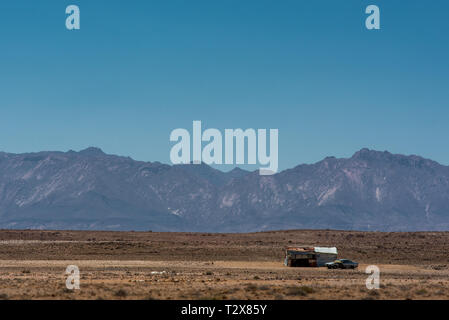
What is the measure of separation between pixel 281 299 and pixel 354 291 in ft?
23.5

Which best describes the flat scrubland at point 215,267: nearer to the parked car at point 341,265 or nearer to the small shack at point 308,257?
the small shack at point 308,257

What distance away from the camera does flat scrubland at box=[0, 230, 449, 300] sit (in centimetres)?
4231

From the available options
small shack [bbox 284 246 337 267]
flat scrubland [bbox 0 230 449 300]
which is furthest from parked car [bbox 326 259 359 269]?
flat scrubland [bbox 0 230 449 300]

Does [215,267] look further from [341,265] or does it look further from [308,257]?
[341,265]

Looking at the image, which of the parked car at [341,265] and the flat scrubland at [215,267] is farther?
the parked car at [341,265]

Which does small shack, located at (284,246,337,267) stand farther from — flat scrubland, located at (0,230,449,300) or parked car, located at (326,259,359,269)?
parked car, located at (326,259,359,269)

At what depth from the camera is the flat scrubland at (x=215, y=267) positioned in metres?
42.3

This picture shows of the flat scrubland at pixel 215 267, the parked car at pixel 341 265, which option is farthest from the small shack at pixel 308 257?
the parked car at pixel 341 265

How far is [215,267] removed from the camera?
75.0 metres

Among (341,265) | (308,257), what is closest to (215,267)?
(308,257)

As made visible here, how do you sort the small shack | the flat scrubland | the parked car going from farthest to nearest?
the small shack
the parked car
the flat scrubland

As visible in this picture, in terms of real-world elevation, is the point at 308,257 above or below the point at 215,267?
above
